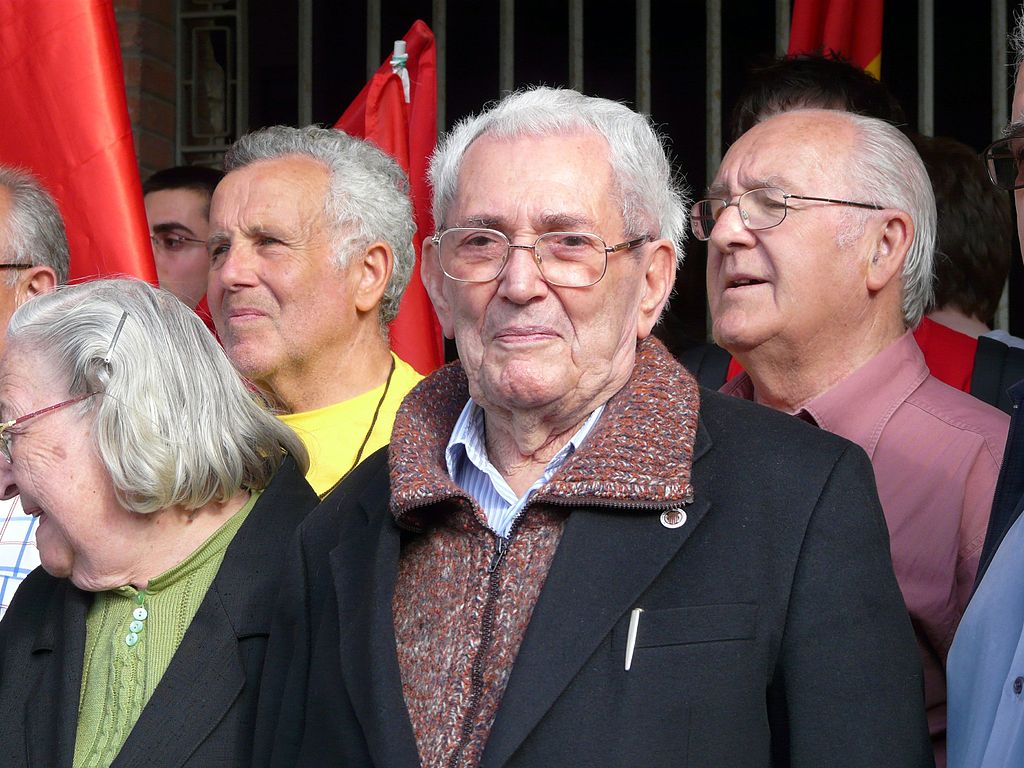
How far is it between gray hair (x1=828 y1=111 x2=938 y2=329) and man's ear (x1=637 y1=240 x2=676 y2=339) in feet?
1.99

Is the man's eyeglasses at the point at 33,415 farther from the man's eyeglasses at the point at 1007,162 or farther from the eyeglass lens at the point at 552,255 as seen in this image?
the man's eyeglasses at the point at 1007,162

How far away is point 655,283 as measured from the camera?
208 centimetres

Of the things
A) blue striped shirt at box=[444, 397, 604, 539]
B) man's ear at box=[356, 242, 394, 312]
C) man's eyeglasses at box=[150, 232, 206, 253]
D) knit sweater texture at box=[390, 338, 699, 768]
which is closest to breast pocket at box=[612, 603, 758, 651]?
knit sweater texture at box=[390, 338, 699, 768]

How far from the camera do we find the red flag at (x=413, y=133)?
13.0 feet

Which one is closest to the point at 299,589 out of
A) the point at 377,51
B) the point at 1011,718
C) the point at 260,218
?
the point at 1011,718

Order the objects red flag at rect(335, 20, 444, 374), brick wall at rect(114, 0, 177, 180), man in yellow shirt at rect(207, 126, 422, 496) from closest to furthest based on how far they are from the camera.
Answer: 1. man in yellow shirt at rect(207, 126, 422, 496)
2. red flag at rect(335, 20, 444, 374)
3. brick wall at rect(114, 0, 177, 180)

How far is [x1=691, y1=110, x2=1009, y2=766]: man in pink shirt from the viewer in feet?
Result: 7.79

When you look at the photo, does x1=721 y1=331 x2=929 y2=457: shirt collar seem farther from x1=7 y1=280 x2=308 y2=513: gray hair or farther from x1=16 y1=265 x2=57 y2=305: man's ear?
x1=16 y1=265 x2=57 y2=305: man's ear

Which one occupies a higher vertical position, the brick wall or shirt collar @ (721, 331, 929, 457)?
the brick wall

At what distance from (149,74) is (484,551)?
10.3 ft

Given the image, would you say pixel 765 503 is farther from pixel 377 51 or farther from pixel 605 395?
pixel 377 51

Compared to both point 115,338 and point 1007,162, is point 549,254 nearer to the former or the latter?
point 1007,162

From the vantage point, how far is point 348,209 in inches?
126

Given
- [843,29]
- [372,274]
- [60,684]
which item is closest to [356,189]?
[372,274]
